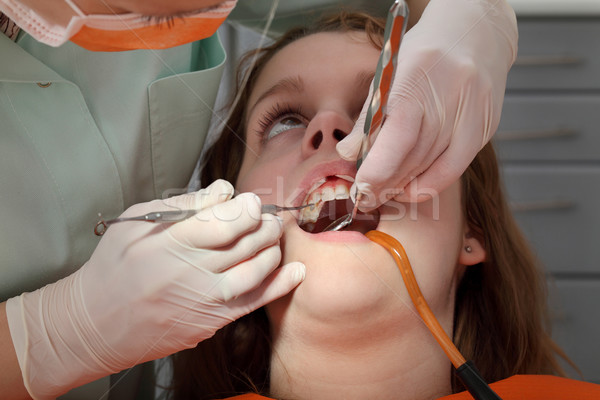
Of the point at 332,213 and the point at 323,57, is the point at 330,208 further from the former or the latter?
the point at 323,57

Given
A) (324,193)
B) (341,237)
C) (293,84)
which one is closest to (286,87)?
(293,84)

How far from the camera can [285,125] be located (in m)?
1.37

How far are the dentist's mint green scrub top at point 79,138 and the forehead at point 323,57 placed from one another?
0.51ft

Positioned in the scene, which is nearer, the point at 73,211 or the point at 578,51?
the point at 73,211

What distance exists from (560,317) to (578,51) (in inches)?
38.1

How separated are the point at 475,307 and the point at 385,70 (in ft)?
2.89

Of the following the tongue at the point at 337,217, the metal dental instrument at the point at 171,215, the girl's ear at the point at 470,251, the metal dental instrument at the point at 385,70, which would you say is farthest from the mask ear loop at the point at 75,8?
the girl's ear at the point at 470,251

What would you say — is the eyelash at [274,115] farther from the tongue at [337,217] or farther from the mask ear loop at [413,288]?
the mask ear loop at [413,288]

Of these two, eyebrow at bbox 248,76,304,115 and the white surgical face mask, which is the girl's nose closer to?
eyebrow at bbox 248,76,304,115

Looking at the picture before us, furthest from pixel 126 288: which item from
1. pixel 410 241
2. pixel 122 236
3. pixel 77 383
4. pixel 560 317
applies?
pixel 560 317

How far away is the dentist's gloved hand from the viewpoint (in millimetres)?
1035

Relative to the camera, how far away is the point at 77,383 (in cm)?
112

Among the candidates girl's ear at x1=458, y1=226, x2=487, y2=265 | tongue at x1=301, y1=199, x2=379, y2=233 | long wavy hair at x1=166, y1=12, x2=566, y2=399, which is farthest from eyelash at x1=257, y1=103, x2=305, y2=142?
girl's ear at x1=458, y1=226, x2=487, y2=265

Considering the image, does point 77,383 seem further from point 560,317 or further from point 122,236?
point 560,317
